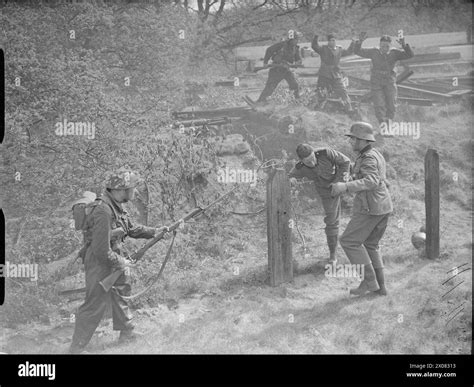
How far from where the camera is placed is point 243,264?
23.2 feet

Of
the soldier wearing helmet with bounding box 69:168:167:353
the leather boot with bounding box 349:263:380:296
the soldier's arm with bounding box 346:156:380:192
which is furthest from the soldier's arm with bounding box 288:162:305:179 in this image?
the soldier wearing helmet with bounding box 69:168:167:353

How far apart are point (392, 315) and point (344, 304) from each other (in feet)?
1.76

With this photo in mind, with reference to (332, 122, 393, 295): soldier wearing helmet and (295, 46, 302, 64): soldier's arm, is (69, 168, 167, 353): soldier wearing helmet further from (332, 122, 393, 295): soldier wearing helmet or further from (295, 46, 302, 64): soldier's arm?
(295, 46, 302, 64): soldier's arm

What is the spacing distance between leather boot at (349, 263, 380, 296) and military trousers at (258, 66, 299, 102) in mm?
5914

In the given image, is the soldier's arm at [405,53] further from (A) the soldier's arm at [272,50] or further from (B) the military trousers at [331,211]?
(B) the military trousers at [331,211]

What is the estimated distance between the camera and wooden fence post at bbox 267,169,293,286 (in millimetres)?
6242

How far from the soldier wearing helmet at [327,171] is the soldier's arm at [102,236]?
8.80 ft

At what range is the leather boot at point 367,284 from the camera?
5.98 m

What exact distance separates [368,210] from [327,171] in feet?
3.30

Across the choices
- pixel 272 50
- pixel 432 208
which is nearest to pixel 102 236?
pixel 432 208

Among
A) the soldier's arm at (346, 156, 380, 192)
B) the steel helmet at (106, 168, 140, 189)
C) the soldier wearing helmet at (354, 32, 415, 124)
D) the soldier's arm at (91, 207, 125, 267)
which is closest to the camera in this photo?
the soldier's arm at (91, 207, 125, 267)

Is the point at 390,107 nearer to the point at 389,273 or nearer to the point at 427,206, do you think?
the point at 427,206

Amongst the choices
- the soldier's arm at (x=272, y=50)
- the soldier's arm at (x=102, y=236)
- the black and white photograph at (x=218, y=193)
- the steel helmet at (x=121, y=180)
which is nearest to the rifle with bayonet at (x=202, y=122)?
the black and white photograph at (x=218, y=193)
